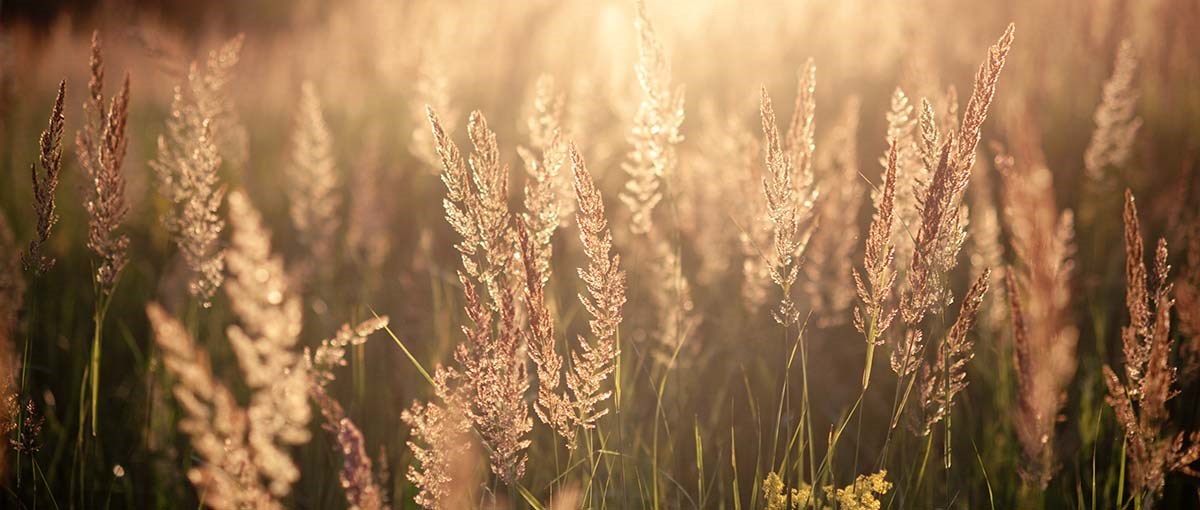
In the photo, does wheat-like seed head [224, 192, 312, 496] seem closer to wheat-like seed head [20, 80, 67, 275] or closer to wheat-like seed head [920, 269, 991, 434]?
wheat-like seed head [20, 80, 67, 275]

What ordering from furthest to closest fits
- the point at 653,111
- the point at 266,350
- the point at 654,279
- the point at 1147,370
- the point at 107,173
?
the point at 654,279 → the point at 653,111 → the point at 107,173 → the point at 1147,370 → the point at 266,350

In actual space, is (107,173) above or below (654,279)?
below

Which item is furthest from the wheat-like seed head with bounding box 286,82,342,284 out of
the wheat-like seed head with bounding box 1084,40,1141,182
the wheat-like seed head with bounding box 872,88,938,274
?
the wheat-like seed head with bounding box 1084,40,1141,182

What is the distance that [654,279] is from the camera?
2514 millimetres

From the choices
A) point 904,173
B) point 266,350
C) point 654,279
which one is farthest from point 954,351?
point 654,279

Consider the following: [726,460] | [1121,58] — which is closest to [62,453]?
[726,460]

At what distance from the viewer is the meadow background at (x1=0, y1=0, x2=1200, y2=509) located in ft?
4.10

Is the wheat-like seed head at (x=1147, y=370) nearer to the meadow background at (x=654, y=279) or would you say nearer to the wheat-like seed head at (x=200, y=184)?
the meadow background at (x=654, y=279)

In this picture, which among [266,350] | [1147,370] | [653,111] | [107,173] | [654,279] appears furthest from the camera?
[654,279]

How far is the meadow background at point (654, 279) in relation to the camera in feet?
4.10

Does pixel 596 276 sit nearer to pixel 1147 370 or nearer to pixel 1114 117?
pixel 1147 370

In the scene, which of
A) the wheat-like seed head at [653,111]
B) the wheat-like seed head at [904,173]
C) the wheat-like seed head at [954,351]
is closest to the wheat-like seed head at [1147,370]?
the wheat-like seed head at [954,351]

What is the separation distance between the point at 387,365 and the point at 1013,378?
5.77 ft

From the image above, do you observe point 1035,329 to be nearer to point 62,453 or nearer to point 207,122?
point 207,122
